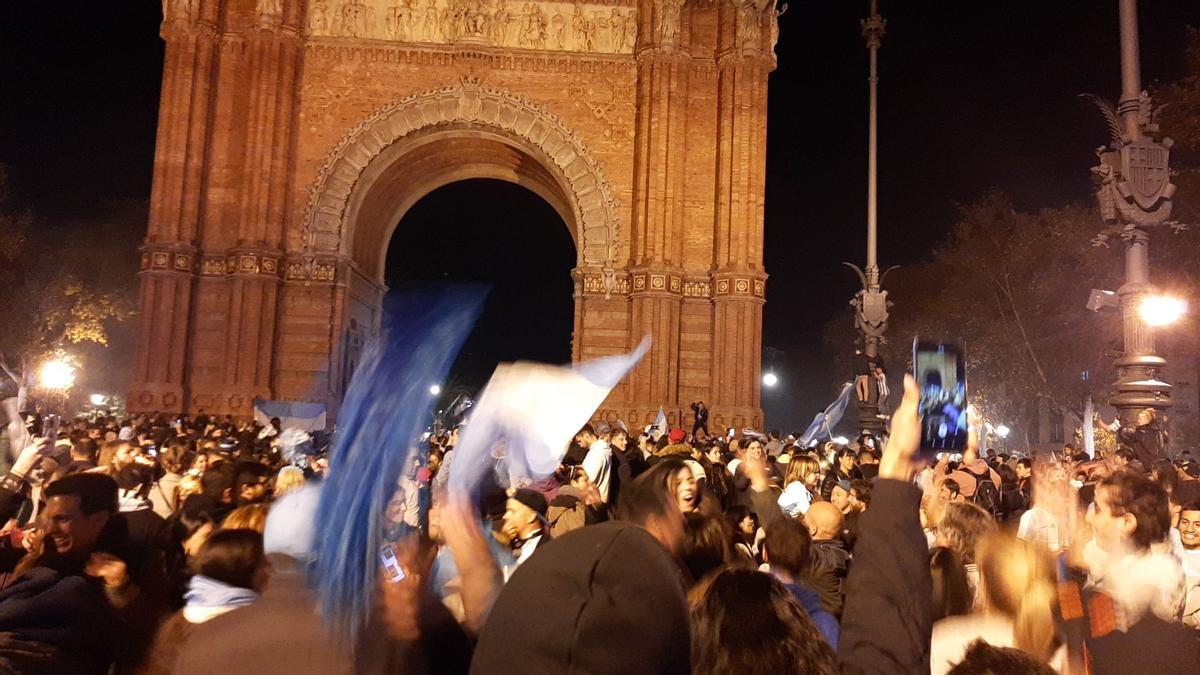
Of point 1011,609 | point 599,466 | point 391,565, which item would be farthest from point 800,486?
point 391,565

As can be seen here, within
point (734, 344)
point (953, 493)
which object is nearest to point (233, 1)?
point (734, 344)

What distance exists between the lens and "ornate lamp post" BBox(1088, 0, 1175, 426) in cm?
991

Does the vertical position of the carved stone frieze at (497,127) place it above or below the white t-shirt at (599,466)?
above

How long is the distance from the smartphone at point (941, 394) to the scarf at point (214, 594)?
8.11 ft

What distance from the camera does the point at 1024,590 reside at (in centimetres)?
346

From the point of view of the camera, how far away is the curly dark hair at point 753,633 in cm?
214

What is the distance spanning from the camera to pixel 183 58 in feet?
86.0

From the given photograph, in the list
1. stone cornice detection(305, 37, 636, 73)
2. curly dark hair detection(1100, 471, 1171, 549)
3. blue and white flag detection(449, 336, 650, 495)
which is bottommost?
curly dark hair detection(1100, 471, 1171, 549)

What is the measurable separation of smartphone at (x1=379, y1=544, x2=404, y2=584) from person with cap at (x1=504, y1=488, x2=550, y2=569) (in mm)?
1648

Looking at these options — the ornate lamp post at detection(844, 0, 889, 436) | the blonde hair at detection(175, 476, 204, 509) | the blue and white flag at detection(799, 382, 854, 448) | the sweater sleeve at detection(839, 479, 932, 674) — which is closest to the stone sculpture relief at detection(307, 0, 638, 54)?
the ornate lamp post at detection(844, 0, 889, 436)

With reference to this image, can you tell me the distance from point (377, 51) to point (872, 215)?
15264mm

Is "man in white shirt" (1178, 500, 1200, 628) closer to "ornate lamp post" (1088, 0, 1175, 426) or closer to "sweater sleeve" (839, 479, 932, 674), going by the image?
"sweater sleeve" (839, 479, 932, 674)

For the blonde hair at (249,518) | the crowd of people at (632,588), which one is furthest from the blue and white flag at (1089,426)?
the blonde hair at (249,518)

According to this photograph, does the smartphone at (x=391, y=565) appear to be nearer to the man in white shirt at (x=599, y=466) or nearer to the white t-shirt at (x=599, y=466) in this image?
the man in white shirt at (x=599, y=466)
